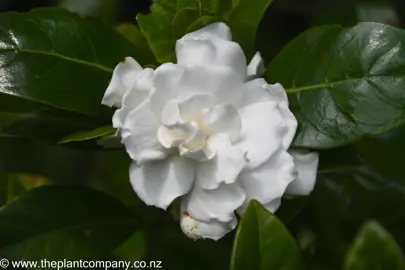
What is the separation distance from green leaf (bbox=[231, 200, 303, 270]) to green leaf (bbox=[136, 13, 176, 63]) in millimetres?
273

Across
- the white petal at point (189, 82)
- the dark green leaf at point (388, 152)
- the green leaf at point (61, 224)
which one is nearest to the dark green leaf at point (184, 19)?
the white petal at point (189, 82)

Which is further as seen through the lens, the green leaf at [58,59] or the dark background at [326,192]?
the dark background at [326,192]

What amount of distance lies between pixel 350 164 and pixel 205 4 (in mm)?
413

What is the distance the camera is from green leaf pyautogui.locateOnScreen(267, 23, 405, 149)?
35.1 inches

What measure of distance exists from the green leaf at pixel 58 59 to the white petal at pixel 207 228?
24cm

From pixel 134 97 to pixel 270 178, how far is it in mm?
200

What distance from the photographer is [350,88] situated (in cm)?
91

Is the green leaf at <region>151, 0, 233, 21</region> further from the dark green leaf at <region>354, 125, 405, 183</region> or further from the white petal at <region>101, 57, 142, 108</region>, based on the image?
the dark green leaf at <region>354, 125, 405, 183</region>

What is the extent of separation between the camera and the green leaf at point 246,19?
91 cm

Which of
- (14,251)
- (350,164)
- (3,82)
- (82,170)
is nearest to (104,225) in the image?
(14,251)

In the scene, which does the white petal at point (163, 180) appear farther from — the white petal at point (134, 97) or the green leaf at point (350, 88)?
the green leaf at point (350, 88)

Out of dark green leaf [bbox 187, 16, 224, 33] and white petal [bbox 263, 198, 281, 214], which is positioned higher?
dark green leaf [bbox 187, 16, 224, 33]

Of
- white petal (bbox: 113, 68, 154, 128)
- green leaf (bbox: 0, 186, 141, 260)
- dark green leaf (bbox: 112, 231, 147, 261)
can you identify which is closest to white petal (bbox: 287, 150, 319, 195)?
white petal (bbox: 113, 68, 154, 128)

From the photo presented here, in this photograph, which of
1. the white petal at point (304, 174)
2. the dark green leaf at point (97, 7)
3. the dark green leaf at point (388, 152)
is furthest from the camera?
the dark green leaf at point (97, 7)
